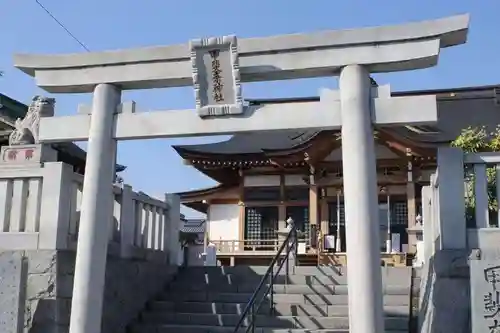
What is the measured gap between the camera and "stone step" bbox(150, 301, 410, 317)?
7.59m

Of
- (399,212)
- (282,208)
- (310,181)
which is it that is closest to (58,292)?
(310,181)

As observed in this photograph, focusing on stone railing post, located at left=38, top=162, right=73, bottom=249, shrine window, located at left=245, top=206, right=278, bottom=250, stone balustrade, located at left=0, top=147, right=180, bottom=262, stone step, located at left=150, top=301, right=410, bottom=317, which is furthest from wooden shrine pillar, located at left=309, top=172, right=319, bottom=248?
stone railing post, located at left=38, top=162, right=73, bottom=249

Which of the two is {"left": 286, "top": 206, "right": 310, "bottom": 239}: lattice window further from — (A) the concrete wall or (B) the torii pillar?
(B) the torii pillar

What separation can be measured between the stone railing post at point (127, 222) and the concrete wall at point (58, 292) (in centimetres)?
17

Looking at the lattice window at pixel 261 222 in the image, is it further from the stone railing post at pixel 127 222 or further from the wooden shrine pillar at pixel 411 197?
the stone railing post at pixel 127 222

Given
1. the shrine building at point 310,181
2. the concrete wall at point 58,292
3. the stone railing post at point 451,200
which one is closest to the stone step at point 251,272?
the concrete wall at point 58,292

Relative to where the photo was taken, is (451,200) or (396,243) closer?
(451,200)

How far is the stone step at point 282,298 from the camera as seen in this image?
309 inches

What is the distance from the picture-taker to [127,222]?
8180mm

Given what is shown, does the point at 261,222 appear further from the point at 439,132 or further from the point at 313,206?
the point at 439,132

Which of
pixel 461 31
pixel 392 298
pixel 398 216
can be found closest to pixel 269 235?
pixel 398 216

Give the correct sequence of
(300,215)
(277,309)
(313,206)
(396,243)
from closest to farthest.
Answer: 1. (277,309)
2. (396,243)
3. (313,206)
4. (300,215)

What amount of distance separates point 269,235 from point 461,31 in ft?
43.2

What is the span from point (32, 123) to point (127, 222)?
185cm
